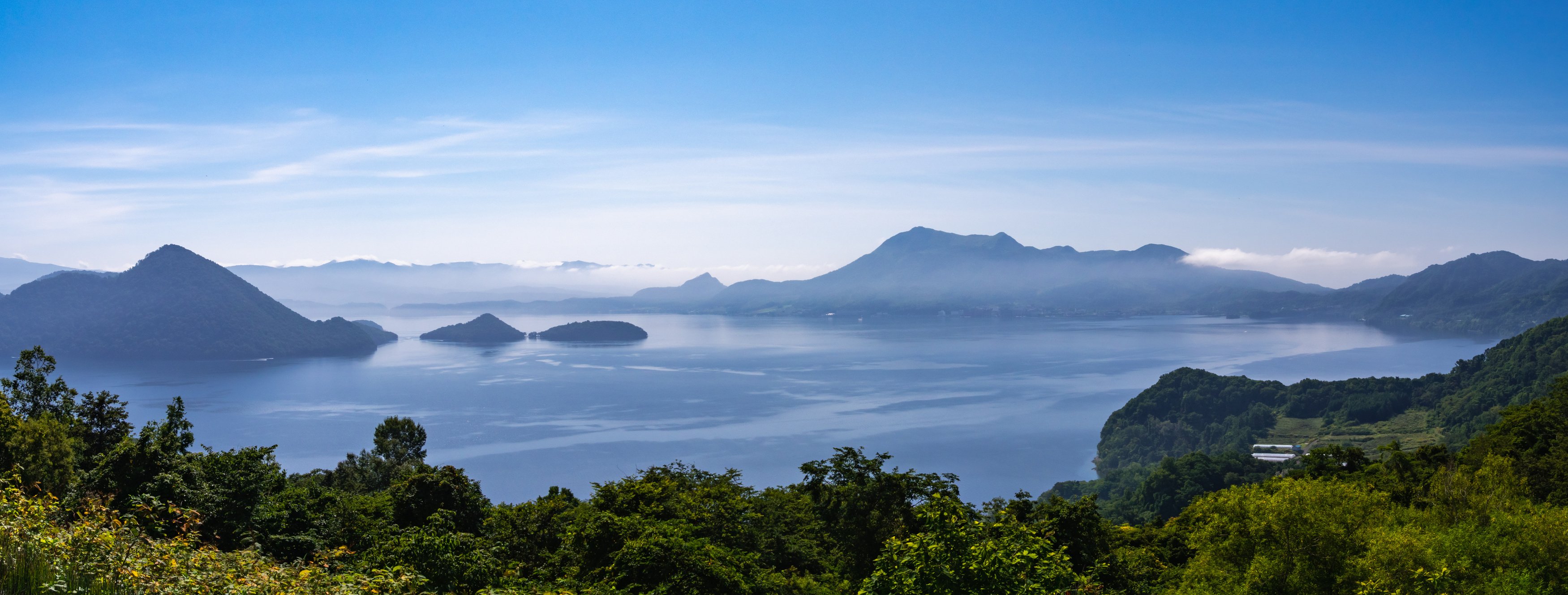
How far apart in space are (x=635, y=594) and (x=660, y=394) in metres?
95.1

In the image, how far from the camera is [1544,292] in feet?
650

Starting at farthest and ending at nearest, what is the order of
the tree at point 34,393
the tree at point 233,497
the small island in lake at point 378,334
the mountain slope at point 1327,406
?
the small island in lake at point 378,334 < the mountain slope at point 1327,406 < the tree at point 34,393 < the tree at point 233,497

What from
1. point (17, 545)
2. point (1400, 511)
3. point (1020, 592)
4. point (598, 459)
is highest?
point (17, 545)

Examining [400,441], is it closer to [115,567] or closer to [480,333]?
[115,567]

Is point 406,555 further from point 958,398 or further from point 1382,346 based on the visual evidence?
point 1382,346

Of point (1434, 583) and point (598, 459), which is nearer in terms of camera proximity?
point (1434, 583)

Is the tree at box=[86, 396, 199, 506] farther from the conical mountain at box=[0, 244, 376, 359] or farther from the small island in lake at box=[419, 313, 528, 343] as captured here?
the small island in lake at box=[419, 313, 528, 343]

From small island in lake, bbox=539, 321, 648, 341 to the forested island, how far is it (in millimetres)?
152730

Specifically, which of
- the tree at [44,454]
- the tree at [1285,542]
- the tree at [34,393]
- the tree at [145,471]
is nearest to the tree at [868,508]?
the tree at [1285,542]

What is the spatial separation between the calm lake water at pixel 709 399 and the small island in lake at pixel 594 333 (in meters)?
8.85

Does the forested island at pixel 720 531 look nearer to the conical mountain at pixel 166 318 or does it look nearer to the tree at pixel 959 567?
the tree at pixel 959 567

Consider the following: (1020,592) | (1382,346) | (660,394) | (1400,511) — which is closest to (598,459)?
(660,394)

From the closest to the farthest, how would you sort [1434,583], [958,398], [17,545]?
[17,545] → [1434,583] → [958,398]

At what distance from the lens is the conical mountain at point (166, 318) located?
136750 mm
